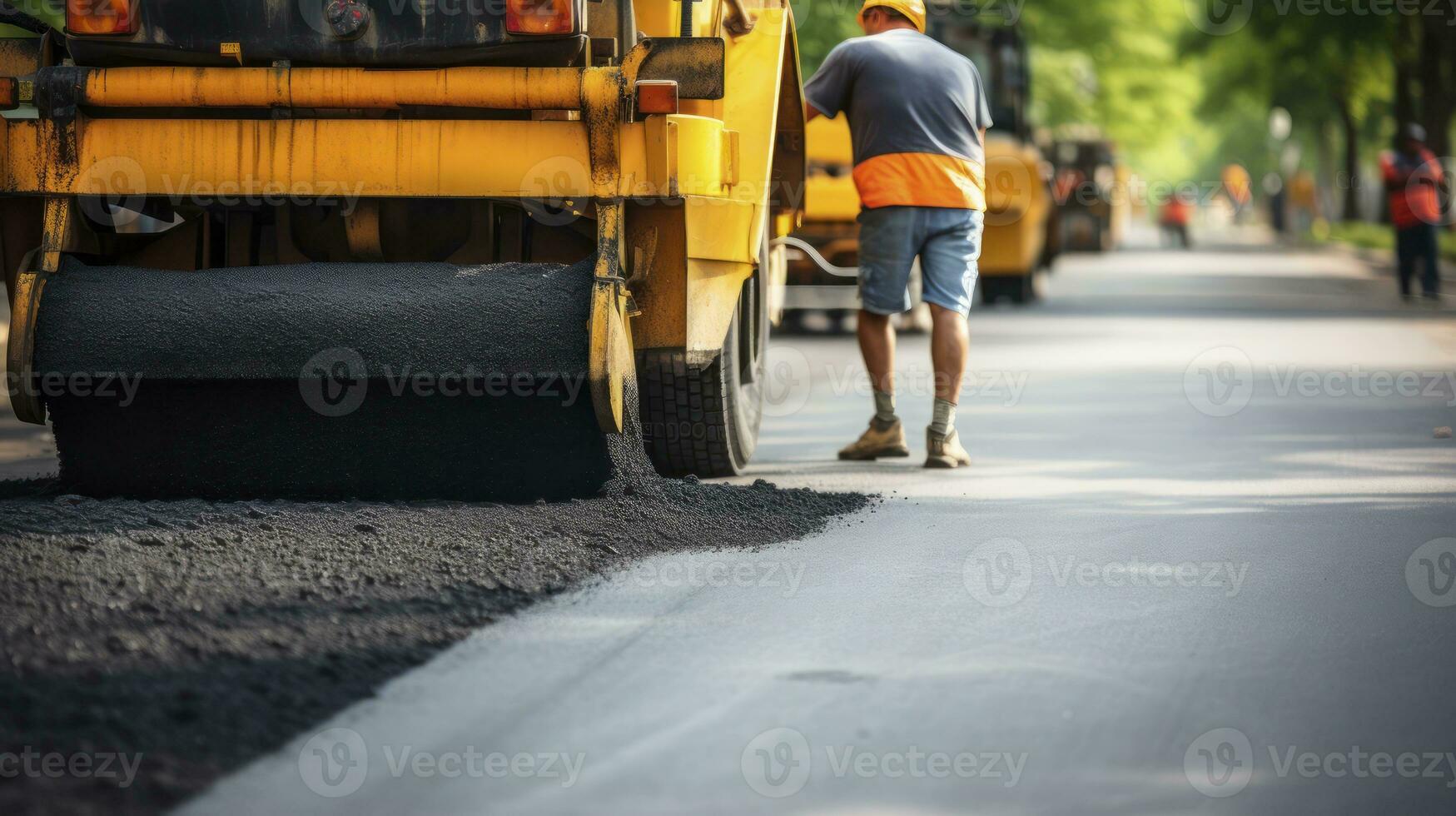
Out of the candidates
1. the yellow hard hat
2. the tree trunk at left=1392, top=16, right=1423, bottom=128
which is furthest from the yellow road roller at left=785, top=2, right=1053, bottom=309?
the tree trunk at left=1392, top=16, right=1423, bottom=128

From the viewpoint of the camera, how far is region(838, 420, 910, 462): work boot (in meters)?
7.72

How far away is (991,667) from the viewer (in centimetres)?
397

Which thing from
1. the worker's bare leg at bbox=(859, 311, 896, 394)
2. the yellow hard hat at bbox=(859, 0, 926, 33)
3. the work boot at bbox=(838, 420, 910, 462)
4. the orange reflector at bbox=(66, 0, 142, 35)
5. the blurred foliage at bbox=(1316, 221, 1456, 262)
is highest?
the yellow hard hat at bbox=(859, 0, 926, 33)

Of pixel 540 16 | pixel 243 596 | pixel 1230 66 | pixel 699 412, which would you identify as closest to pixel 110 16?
pixel 540 16

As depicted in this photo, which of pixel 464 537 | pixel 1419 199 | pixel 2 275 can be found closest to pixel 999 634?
pixel 464 537

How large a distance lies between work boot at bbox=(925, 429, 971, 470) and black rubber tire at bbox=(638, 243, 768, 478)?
835 millimetres

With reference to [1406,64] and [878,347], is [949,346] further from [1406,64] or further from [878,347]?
[1406,64]

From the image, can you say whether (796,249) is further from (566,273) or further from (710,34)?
(566,273)

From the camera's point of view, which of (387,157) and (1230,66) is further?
(1230,66)

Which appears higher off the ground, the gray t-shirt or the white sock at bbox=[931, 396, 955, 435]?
the gray t-shirt

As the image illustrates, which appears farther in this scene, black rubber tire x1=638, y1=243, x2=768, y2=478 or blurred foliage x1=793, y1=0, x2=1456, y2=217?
blurred foliage x1=793, y1=0, x2=1456, y2=217

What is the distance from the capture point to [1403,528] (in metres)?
5.90

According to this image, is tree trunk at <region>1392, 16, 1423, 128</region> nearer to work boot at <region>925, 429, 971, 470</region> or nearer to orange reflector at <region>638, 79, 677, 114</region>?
work boot at <region>925, 429, 971, 470</region>

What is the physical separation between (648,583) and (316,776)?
1.77 meters
